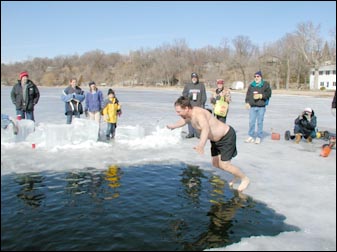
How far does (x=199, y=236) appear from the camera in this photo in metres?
3.68

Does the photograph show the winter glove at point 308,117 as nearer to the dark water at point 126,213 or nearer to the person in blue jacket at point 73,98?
the dark water at point 126,213

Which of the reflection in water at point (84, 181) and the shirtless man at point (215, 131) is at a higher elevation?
the shirtless man at point (215, 131)

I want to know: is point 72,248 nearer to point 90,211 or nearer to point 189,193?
point 90,211

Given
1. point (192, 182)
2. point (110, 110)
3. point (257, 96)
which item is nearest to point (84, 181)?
point (192, 182)

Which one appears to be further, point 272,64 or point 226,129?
point 272,64

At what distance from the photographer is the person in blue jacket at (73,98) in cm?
896

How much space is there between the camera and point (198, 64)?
87.8 meters

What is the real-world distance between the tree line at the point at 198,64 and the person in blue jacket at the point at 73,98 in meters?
49.5

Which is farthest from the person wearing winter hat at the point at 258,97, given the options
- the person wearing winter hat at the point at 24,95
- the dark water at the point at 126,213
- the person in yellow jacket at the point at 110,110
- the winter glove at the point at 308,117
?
the person wearing winter hat at the point at 24,95

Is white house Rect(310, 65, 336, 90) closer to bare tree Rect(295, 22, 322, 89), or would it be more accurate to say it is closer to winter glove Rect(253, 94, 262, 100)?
bare tree Rect(295, 22, 322, 89)

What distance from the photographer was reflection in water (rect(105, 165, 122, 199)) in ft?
16.6

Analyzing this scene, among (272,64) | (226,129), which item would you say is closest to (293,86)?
(272,64)

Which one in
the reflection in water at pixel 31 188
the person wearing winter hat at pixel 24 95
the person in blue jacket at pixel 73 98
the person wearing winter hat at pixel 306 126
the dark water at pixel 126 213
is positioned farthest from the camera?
the person in blue jacket at pixel 73 98

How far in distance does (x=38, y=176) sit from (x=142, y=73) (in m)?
85.3
